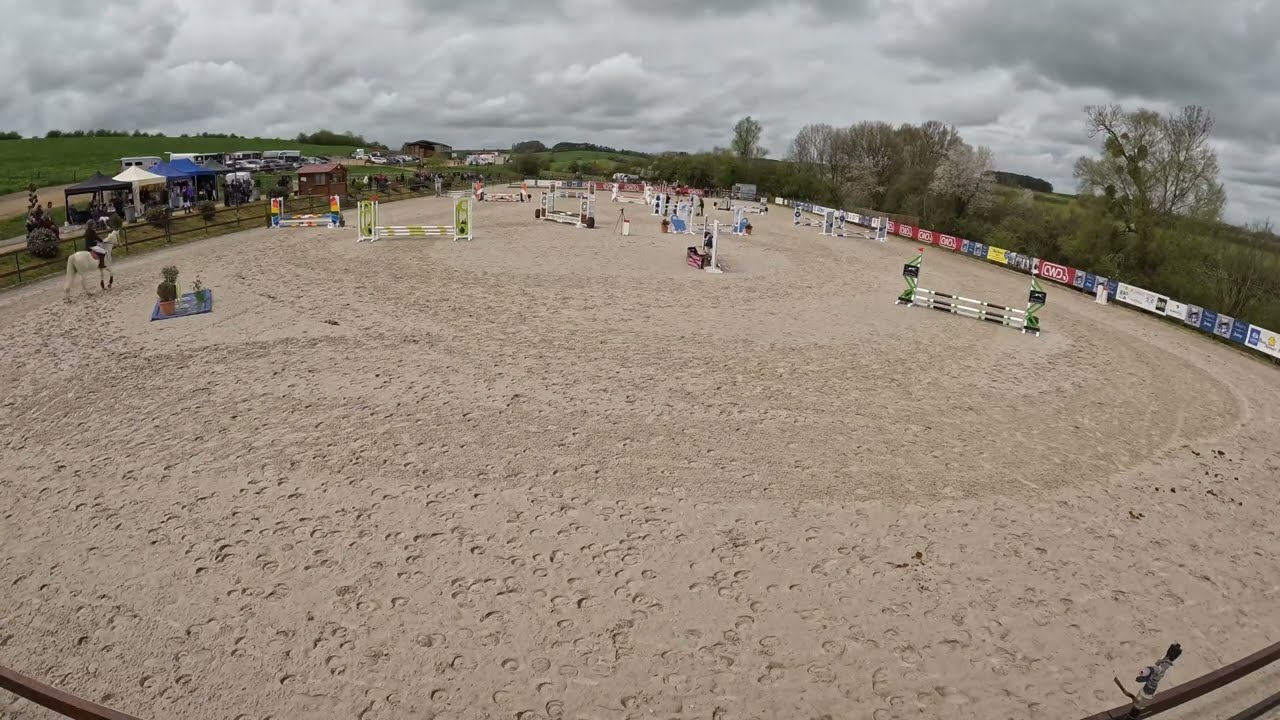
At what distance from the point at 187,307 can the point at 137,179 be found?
16240mm

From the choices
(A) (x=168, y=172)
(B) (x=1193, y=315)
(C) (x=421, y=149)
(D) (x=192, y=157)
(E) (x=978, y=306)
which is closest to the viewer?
(E) (x=978, y=306)

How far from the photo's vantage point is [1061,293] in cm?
2647

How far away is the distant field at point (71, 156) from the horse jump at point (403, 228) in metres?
24.6

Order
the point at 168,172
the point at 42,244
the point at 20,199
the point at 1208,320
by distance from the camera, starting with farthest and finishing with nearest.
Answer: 1. the point at 20,199
2. the point at 168,172
3. the point at 1208,320
4. the point at 42,244

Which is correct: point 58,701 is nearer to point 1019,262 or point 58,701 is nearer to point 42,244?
point 42,244

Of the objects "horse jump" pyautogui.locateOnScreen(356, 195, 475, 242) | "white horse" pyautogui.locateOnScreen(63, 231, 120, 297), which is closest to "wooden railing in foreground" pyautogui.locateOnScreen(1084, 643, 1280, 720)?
"white horse" pyautogui.locateOnScreen(63, 231, 120, 297)

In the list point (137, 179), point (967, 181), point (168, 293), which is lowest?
point (168, 293)

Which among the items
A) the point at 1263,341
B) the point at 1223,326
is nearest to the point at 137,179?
the point at 1223,326

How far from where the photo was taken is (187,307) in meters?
15.5

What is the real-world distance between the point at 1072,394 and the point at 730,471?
346 inches

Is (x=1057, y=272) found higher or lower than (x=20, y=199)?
higher

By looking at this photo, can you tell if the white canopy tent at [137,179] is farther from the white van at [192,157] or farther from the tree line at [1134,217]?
the tree line at [1134,217]

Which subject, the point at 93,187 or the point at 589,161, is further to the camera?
the point at 589,161

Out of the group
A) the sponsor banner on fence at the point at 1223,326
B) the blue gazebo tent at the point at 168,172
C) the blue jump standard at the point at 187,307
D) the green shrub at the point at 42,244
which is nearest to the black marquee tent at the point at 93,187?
the blue gazebo tent at the point at 168,172
